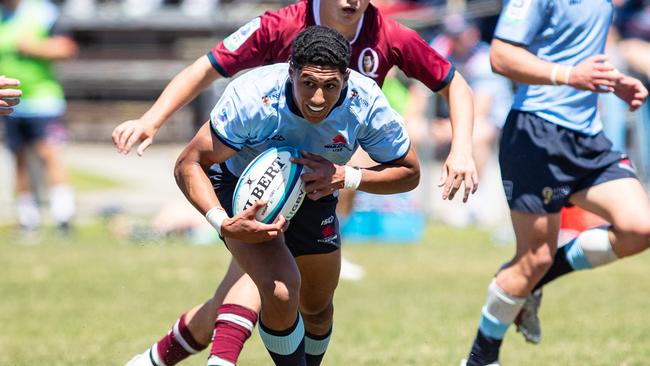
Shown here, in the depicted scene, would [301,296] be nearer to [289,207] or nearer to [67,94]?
[289,207]

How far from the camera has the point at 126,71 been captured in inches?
754

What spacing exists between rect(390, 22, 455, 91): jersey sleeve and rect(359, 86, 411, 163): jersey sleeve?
46 cm

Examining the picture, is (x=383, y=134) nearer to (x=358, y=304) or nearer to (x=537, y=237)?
(x=537, y=237)

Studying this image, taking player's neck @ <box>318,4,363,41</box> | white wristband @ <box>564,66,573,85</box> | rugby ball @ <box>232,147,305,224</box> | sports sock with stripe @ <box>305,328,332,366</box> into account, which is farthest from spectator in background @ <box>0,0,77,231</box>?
rugby ball @ <box>232,147,305,224</box>

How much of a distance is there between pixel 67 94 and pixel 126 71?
4.43ft

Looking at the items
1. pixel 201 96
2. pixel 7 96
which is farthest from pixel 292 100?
pixel 201 96

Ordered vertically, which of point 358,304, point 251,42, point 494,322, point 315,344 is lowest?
point 358,304

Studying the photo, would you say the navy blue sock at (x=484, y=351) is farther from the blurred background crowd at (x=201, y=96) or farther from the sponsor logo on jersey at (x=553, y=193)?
the blurred background crowd at (x=201, y=96)

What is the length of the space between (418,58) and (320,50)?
2.86 feet

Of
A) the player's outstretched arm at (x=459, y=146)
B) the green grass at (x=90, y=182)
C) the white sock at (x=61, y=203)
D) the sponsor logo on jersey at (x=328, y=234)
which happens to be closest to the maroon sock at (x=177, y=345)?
the sponsor logo on jersey at (x=328, y=234)

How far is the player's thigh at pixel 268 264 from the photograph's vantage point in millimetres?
4660

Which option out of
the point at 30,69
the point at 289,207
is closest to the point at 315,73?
the point at 289,207

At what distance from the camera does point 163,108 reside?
16.7 feet

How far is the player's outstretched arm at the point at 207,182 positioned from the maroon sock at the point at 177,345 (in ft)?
2.73
